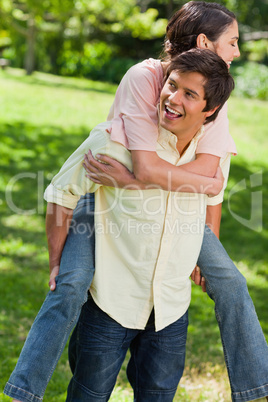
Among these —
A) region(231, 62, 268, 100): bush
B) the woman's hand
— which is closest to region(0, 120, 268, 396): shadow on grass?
the woman's hand

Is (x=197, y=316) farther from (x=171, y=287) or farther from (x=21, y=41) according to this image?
(x=21, y=41)

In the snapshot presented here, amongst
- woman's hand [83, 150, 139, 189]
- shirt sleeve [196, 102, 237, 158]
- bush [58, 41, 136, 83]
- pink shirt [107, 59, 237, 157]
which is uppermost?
pink shirt [107, 59, 237, 157]

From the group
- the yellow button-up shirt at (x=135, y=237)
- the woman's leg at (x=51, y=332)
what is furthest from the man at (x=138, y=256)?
the woman's leg at (x=51, y=332)

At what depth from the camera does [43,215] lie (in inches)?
293

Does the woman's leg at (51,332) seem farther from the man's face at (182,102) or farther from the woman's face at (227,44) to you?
the woman's face at (227,44)

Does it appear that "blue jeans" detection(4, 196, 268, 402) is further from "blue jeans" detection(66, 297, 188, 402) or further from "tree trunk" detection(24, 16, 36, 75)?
"tree trunk" detection(24, 16, 36, 75)

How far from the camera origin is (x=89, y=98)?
14750 millimetres

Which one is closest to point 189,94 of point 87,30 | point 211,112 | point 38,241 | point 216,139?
point 211,112

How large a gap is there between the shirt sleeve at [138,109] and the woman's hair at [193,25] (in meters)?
0.15

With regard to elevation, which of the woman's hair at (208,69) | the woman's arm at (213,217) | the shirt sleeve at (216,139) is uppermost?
the woman's hair at (208,69)

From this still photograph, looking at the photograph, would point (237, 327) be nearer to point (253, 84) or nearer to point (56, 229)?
point (56, 229)

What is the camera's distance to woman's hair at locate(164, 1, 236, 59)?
257 cm

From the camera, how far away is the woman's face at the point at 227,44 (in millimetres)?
2640

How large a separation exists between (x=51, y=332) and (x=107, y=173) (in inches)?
29.9
